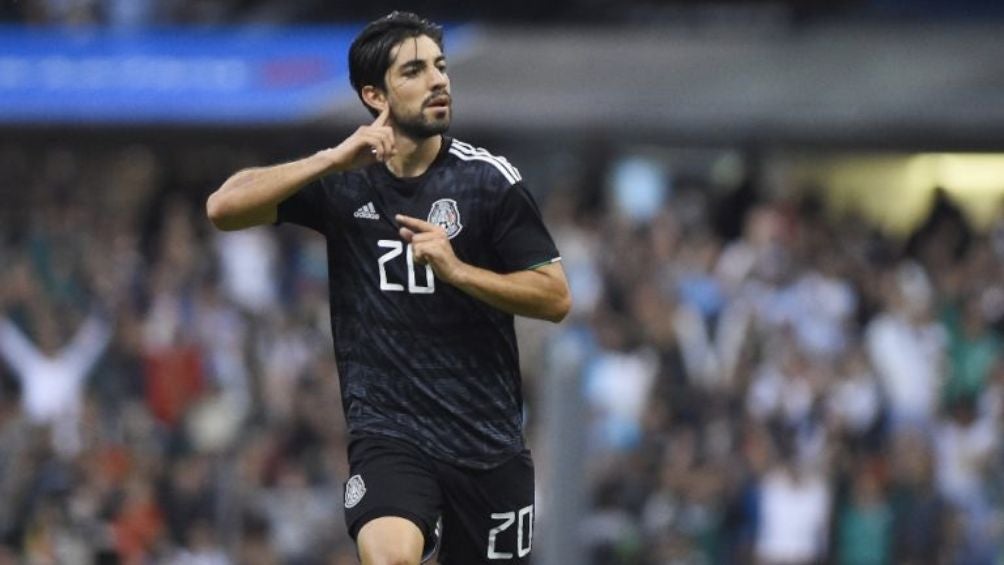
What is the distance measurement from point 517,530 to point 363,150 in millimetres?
1508

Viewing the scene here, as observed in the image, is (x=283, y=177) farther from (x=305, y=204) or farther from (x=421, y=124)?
(x=421, y=124)

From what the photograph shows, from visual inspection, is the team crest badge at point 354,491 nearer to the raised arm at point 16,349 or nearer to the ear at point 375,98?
the ear at point 375,98

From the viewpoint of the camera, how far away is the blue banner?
20.5 meters

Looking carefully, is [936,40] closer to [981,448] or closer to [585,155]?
[585,155]

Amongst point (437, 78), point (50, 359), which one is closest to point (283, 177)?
point (437, 78)

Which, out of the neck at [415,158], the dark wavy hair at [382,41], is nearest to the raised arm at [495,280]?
the neck at [415,158]

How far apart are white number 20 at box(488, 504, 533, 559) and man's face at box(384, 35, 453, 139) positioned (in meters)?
1.33

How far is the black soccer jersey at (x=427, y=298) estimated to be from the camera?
7676mm

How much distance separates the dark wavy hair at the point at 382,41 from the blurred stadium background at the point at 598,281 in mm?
4385

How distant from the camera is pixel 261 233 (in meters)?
17.9

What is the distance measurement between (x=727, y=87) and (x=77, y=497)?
8111 mm

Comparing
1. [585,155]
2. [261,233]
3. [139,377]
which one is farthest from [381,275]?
[585,155]

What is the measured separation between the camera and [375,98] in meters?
7.68

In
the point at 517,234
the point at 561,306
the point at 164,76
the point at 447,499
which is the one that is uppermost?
the point at 164,76
